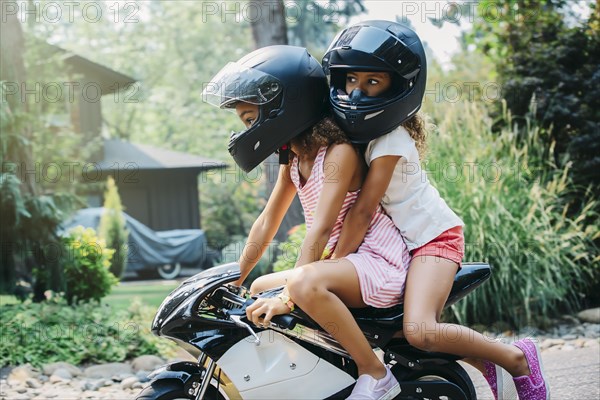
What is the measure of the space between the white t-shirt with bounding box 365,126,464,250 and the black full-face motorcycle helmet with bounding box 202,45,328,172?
332 mm

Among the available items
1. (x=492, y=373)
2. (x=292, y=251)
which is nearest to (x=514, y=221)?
(x=292, y=251)

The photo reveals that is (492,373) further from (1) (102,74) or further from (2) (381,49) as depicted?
(1) (102,74)

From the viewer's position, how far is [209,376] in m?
3.03

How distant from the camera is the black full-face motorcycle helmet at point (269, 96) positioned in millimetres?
3061

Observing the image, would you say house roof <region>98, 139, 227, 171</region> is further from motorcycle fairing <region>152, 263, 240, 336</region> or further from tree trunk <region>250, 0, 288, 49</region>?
motorcycle fairing <region>152, 263, 240, 336</region>

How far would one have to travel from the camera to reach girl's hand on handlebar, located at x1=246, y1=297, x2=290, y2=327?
2.95 m

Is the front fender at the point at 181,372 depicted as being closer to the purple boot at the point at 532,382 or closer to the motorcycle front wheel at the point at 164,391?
the motorcycle front wheel at the point at 164,391

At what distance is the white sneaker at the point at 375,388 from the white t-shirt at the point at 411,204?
0.56m

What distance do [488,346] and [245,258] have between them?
43.7 inches

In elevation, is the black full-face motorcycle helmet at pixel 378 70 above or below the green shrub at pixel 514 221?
above

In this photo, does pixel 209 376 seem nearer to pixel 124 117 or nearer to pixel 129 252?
pixel 129 252

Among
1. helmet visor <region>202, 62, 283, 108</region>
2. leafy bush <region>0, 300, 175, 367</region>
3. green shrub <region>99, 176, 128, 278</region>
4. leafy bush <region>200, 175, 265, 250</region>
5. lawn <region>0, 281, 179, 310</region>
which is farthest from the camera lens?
leafy bush <region>200, 175, 265, 250</region>

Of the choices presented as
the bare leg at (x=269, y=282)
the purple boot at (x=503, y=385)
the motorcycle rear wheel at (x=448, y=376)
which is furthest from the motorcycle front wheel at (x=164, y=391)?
the purple boot at (x=503, y=385)

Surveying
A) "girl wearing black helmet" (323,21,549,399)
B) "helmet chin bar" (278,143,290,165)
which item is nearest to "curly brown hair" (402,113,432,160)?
"girl wearing black helmet" (323,21,549,399)
